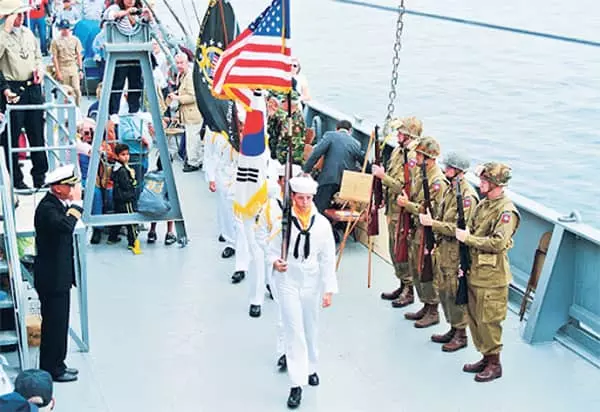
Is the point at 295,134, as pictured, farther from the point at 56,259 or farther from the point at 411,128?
the point at 56,259

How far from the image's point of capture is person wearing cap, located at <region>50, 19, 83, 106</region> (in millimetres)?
16500

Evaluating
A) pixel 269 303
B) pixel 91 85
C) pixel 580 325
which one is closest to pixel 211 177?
pixel 269 303

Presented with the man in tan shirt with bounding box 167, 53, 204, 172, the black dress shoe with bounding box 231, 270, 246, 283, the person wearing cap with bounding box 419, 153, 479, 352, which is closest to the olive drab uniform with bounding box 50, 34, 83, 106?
the man in tan shirt with bounding box 167, 53, 204, 172

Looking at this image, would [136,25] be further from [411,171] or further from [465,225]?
[465,225]

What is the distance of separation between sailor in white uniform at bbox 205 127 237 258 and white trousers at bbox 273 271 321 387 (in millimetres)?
3248

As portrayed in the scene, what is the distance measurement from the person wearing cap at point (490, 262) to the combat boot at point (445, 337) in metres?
0.59

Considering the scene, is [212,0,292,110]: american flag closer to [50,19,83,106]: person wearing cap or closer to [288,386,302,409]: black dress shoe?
[288,386,302,409]: black dress shoe

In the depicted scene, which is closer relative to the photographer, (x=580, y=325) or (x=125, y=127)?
(x=580, y=325)

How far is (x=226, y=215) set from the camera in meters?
11.3

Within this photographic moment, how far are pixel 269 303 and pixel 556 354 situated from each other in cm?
275

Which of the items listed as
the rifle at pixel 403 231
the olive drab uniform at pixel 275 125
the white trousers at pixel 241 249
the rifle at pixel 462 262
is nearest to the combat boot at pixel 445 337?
the rifle at pixel 462 262

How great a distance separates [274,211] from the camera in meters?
7.98

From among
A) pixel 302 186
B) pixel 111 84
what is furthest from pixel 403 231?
pixel 111 84

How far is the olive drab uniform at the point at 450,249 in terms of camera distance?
27.8 feet
